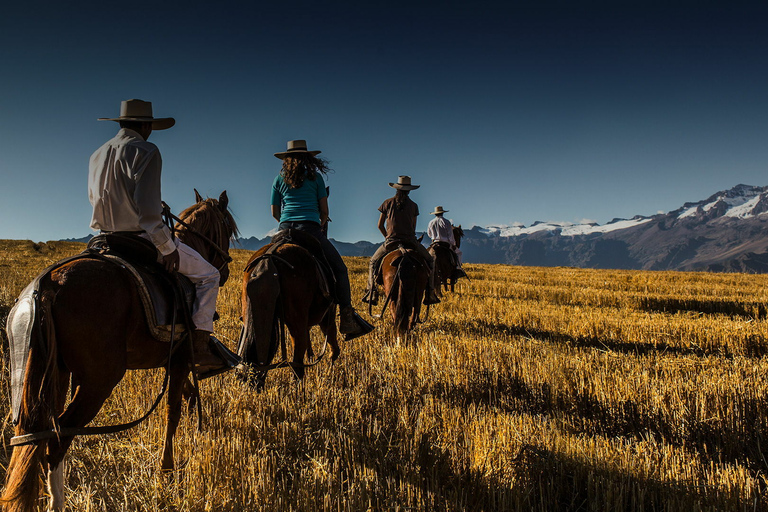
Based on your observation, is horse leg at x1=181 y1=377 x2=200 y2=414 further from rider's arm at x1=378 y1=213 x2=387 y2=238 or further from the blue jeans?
rider's arm at x1=378 y1=213 x2=387 y2=238

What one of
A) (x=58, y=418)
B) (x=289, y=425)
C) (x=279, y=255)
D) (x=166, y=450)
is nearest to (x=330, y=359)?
(x=279, y=255)

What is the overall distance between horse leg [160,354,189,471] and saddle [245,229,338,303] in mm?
1749

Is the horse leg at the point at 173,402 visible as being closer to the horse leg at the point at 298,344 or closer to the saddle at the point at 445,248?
the horse leg at the point at 298,344

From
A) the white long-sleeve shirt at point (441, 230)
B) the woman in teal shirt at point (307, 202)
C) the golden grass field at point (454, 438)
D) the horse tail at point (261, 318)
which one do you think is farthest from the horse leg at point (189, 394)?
the white long-sleeve shirt at point (441, 230)

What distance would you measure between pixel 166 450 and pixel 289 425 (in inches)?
38.2

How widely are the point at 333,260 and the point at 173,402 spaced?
2.61 m

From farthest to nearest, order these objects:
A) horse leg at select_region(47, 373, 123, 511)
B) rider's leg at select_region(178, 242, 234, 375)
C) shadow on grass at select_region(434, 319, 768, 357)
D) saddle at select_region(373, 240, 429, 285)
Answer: saddle at select_region(373, 240, 429, 285) < shadow on grass at select_region(434, 319, 768, 357) < rider's leg at select_region(178, 242, 234, 375) < horse leg at select_region(47, 373, 123, 511)

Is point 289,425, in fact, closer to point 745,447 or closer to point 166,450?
point 166,450

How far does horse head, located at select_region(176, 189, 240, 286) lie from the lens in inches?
161

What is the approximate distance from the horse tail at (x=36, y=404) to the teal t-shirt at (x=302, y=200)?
11.2ft

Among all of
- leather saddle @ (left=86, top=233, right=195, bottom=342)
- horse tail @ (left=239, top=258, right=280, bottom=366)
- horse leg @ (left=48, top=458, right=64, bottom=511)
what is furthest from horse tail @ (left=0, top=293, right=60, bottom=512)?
horse tail @ (left=239, top=258, right=280, bottom=366)

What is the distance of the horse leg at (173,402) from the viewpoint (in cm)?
311

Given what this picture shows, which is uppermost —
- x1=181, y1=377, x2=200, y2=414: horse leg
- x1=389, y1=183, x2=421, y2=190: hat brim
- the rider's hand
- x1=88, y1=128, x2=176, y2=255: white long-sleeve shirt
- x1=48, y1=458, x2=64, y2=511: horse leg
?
x1=389, y1=183, x2=421, y2=190: hat brim

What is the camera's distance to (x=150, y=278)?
2867mm
